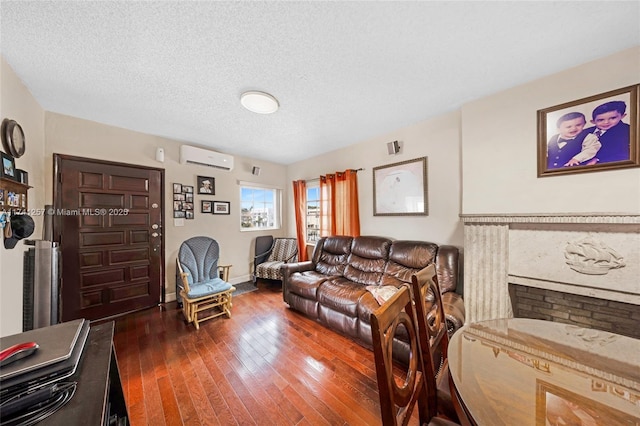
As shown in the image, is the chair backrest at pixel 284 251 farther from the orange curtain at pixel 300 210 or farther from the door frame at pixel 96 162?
the door frame at pixel 96 162

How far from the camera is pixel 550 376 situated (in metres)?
0.87

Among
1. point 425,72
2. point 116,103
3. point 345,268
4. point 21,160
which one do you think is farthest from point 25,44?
point 345,268

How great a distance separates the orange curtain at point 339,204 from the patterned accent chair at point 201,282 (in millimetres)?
1796

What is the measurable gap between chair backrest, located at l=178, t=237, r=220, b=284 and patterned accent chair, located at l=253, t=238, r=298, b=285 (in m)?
0.83

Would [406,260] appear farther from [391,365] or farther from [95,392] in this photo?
[95,392]

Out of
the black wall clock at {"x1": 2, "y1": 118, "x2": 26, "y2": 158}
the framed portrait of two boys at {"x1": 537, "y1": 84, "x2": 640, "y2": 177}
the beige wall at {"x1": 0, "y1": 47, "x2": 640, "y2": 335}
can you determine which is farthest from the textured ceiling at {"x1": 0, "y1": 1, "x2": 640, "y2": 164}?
the black wall clock at {"x1": 2, "y1": 118, "x2": 26, "y2": 158}

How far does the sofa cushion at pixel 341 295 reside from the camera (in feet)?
7.18

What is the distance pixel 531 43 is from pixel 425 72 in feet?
2.21

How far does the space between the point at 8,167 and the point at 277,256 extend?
3257mm

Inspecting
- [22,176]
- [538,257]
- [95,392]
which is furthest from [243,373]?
[538,257]

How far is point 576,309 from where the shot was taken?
5.96ft

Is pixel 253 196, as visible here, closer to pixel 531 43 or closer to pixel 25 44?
pixel 25 44

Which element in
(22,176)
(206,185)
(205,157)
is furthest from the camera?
(206,185)

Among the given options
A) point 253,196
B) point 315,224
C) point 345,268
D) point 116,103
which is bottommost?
point 345,268
